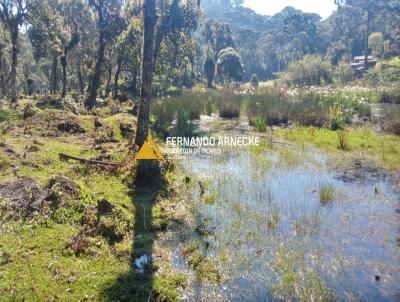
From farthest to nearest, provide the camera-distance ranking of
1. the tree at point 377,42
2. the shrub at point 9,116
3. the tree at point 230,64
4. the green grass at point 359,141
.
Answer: the tree at point 377,42
the tree at point 230,64
the shrub at point 9,116
the green grass at point 359,141

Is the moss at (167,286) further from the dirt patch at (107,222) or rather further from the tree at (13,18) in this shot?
the tree at (13,18)

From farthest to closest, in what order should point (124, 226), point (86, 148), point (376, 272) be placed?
point (86, 148) < point (124, 226) < point (376, 272)

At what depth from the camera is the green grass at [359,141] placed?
491 inches

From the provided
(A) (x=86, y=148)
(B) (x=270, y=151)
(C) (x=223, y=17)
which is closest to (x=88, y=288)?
(A) (x=86, y=148)

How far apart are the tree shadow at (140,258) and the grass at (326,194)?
365 cm

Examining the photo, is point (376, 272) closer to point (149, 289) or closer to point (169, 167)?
point (149, 289)

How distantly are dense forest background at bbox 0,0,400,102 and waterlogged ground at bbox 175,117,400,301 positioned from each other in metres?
13.1

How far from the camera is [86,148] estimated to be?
38.3 ft

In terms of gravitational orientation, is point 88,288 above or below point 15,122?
below

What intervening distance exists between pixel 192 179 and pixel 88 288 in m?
5.45

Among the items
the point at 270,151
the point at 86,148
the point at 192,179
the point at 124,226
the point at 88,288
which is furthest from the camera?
the point at 270,151

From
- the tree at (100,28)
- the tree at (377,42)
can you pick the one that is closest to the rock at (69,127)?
the tree at (100,28)

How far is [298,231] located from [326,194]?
2093 mm

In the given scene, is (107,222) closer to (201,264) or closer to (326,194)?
(201,264)
